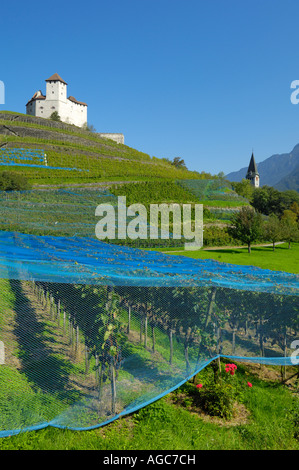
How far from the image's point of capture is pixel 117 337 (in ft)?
13.3

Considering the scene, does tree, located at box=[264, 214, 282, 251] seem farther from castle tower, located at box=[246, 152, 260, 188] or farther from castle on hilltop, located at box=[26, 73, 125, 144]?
castle tower, located at box=[246, 152, 260, 188]

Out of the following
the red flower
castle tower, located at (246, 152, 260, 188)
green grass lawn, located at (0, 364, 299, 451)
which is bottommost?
green grass lawn, located at (0, 364, 299, 451)

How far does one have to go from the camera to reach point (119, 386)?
13.4 ft

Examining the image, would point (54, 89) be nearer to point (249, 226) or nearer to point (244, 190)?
point (244, 190)

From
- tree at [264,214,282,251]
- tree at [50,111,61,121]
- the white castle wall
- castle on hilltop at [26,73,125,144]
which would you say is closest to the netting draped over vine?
tree at [264,214,282,251]

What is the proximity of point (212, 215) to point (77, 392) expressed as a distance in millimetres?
28037

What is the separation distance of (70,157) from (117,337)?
42080mm

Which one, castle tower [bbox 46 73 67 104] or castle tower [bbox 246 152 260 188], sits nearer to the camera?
castle tower [bbox 46 73 67 104]

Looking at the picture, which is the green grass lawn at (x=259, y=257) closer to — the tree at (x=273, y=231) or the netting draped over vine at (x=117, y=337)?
the tree at (x=273, y=231)

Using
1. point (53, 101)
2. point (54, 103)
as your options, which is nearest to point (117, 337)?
point (54, 103)

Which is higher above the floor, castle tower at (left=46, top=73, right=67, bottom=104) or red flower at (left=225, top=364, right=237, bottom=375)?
castle tower at (left=46, top=73, right=67, bottom=104)

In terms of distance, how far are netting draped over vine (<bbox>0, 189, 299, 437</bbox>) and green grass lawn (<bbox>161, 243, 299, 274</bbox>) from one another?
37.5 feet

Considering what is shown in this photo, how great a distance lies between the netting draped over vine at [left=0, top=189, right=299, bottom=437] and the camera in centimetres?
389
